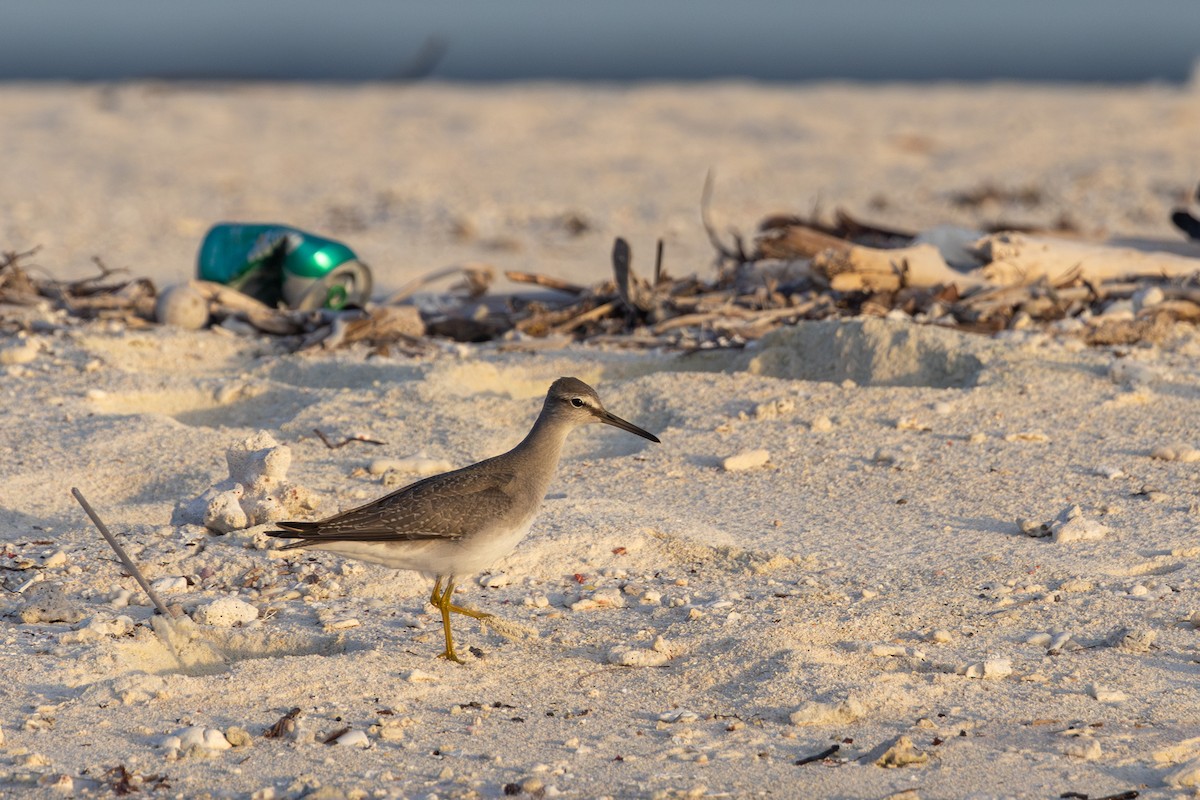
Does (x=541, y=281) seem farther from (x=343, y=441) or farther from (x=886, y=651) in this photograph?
(x=886, y=651)

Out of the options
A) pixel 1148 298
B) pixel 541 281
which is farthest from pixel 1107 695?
pixel 541 281

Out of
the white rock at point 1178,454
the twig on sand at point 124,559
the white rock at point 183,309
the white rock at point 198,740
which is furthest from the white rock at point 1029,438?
the white rock at point 183,309

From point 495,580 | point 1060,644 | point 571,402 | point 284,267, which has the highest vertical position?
point 571,402

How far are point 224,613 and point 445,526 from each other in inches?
26.5

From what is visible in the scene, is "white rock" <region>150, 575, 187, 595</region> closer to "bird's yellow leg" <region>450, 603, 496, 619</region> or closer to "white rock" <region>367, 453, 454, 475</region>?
"bird's yellow leg" <region>450, 603, 496, 619</region>

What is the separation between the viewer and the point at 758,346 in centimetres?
641

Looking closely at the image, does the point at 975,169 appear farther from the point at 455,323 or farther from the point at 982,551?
the point at 982,551

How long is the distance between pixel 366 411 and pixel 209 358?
1396 mm

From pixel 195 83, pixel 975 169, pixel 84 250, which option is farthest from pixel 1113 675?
pixel 195 83

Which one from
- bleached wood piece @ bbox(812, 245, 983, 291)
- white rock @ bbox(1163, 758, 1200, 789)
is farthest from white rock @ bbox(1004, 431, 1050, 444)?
white rock @ bbox(1163, 758, 1200, 789)

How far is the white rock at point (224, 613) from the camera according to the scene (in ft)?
13.0

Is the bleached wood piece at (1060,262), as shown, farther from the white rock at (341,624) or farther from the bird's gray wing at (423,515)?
the white rock at (341,624)

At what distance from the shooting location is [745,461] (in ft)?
17.1

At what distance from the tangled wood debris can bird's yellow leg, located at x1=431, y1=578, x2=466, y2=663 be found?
2760mm
